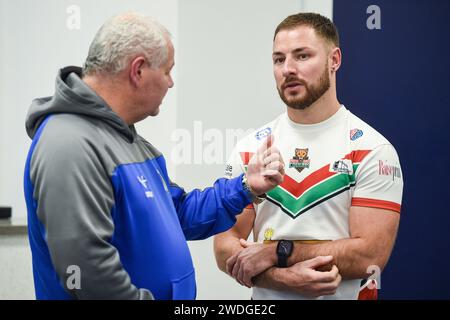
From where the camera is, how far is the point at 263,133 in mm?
1939

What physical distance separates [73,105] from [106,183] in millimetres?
212

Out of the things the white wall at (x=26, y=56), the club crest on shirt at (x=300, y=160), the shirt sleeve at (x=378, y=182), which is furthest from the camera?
the white wall at (x=26, y=56)

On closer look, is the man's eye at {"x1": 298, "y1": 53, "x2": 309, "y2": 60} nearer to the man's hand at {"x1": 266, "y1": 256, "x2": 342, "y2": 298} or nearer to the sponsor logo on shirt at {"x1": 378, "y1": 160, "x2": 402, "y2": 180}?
the sponsor logo on shirt at {"x1": 378, "y1": 160, "x2": 402, "y2": 180}

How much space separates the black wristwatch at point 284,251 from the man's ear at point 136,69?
2.29 ft

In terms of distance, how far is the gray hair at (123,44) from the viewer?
1.36 metres

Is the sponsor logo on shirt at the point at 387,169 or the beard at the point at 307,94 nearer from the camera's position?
the sponsor logo on shirt at the point at 387,169

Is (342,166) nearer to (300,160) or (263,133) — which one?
(300,160)

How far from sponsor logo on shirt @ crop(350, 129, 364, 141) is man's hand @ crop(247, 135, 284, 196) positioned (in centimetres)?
30

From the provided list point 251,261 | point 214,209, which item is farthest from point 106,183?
point 251,261

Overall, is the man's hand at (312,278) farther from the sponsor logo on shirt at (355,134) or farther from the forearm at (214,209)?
the sponsor logo on shirt at (355,134)

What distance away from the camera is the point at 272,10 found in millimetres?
2830

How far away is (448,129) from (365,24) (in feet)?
2.24

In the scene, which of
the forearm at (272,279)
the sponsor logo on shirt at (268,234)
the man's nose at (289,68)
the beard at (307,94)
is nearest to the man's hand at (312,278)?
the forearm at (272,279)
